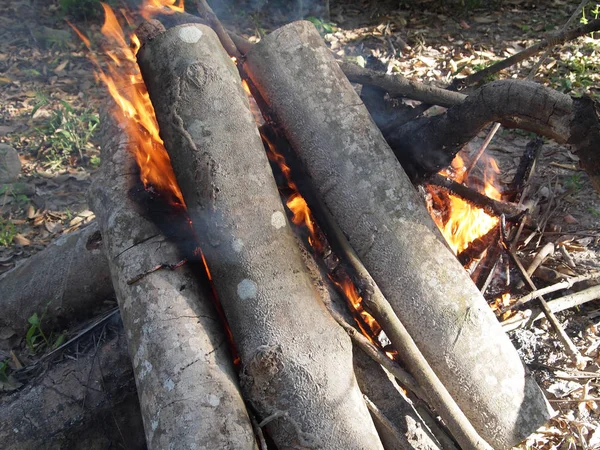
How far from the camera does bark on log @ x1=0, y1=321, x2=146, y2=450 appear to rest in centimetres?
277

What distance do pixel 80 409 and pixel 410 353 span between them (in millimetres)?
1787

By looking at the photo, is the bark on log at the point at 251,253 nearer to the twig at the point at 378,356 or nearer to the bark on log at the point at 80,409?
the twig at the point at 378,356

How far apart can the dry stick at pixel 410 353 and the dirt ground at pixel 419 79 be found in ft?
3.10

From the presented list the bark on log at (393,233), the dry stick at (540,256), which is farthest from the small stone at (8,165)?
the dry stick at (540,256)

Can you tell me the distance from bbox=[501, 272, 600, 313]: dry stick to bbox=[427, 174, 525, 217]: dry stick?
1.53ft

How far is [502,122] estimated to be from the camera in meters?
2.72

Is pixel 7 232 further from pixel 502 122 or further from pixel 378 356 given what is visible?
pixel 502 122

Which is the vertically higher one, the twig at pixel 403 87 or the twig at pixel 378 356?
the twig at pixel 403 87

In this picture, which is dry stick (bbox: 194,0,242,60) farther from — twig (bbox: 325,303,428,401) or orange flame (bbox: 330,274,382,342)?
twig (bbox: 325,303,428,401)

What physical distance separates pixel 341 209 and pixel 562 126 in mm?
1053

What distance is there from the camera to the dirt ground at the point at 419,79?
3.15 meters

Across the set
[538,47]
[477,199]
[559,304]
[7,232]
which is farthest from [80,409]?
[538,47]

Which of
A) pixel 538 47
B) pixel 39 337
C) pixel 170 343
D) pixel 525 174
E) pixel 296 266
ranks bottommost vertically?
pixel 39 337

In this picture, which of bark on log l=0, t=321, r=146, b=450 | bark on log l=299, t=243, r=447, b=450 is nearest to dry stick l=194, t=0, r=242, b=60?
bark on log l=299, t=243, r=447, b=450
